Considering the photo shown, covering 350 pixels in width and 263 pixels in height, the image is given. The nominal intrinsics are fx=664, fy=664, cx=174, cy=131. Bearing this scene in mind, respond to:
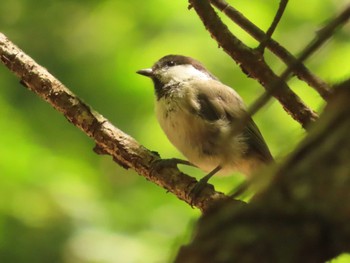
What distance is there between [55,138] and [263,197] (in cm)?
199

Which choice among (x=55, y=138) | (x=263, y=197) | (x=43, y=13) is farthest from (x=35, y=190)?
(x=263, y=197)

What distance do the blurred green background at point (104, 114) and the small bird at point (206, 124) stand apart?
5.5 inches

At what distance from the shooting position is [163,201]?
2.50m

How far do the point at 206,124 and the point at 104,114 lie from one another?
0.49 metres

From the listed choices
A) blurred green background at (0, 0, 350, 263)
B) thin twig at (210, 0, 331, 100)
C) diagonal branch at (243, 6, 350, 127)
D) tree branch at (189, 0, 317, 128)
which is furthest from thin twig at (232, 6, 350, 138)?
blurred green background at (0, 0, 350, 263)

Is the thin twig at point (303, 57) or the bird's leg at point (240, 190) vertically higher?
the thin twig at point (303, 57)

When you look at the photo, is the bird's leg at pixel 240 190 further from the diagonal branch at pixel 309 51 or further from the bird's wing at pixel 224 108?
the bird's wing at pixel 224 108

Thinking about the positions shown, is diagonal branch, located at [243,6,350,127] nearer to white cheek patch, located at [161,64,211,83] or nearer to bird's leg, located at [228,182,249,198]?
bird's leg, located at [228,182,249,198]

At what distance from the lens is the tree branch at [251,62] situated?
181cm

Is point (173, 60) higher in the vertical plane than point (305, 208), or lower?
higher

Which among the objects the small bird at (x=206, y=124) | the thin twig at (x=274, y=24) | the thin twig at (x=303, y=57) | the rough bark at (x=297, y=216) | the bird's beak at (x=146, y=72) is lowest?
the rough bark at (x=297, y=216)

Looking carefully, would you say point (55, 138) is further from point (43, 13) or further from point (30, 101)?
point (43, 13)

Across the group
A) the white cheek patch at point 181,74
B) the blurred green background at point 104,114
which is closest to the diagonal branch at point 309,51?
the blurred green background at point 104,114

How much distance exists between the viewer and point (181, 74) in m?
2.61
